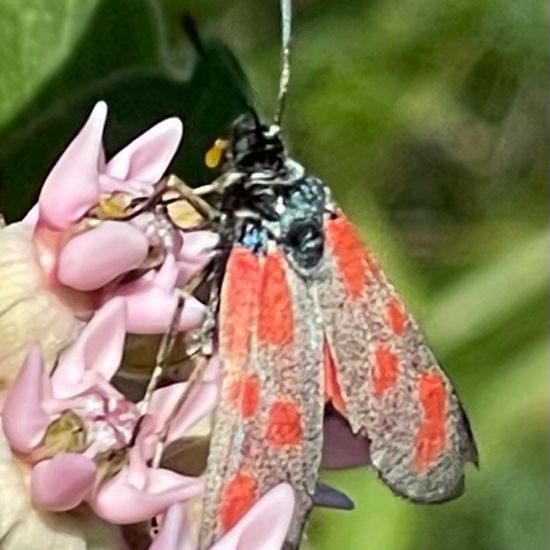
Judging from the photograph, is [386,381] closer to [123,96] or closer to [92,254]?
[92,254]

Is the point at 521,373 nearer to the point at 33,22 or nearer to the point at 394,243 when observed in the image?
the point at 394,243

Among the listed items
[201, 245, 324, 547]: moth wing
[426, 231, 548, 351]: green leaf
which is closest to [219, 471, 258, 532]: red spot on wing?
[201, 245, 324, 547]: moth wing

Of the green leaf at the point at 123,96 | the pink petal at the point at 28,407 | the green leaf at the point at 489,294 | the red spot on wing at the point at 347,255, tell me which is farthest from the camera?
the green leaf at the point at 489,294

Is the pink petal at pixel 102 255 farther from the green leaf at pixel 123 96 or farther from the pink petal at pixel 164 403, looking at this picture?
the green leaf at pixel 123 96

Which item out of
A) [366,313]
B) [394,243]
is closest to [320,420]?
[366,313]

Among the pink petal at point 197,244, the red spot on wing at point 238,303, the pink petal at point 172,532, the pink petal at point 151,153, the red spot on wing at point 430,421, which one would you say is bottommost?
the red spot on wing at point 430,421

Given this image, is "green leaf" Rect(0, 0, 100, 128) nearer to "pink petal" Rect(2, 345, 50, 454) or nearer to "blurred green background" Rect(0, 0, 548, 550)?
"blurred green background" Rect(0, 0, 548, 550)

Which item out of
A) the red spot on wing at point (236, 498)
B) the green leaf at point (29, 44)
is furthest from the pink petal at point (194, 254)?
the green leaf at point (29, 44)
